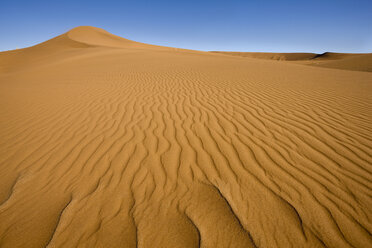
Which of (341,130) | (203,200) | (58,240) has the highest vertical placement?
(341,130)

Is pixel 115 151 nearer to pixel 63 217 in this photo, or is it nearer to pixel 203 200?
pixel 63 217

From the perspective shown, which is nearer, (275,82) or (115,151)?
(115,151)

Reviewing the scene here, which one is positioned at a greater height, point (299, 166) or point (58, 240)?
point (299, 166)

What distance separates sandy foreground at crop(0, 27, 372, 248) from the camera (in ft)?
5.46

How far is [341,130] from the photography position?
10.3 feet

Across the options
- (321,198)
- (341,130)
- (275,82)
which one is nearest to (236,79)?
(275,82)

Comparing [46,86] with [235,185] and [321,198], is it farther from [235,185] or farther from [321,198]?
[321,198]

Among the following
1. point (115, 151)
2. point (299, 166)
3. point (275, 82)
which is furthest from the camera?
point (275, 82)

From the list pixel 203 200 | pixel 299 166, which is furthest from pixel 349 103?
pixel 203 200

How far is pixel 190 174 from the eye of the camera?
2301 mm

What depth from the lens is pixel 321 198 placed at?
188 centimetres

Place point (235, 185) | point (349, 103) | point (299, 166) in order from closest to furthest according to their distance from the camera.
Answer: point (235, 185), point (299, 166), point (349, 103)

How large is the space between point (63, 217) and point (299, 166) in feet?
8.70

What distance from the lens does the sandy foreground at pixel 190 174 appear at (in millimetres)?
1665
